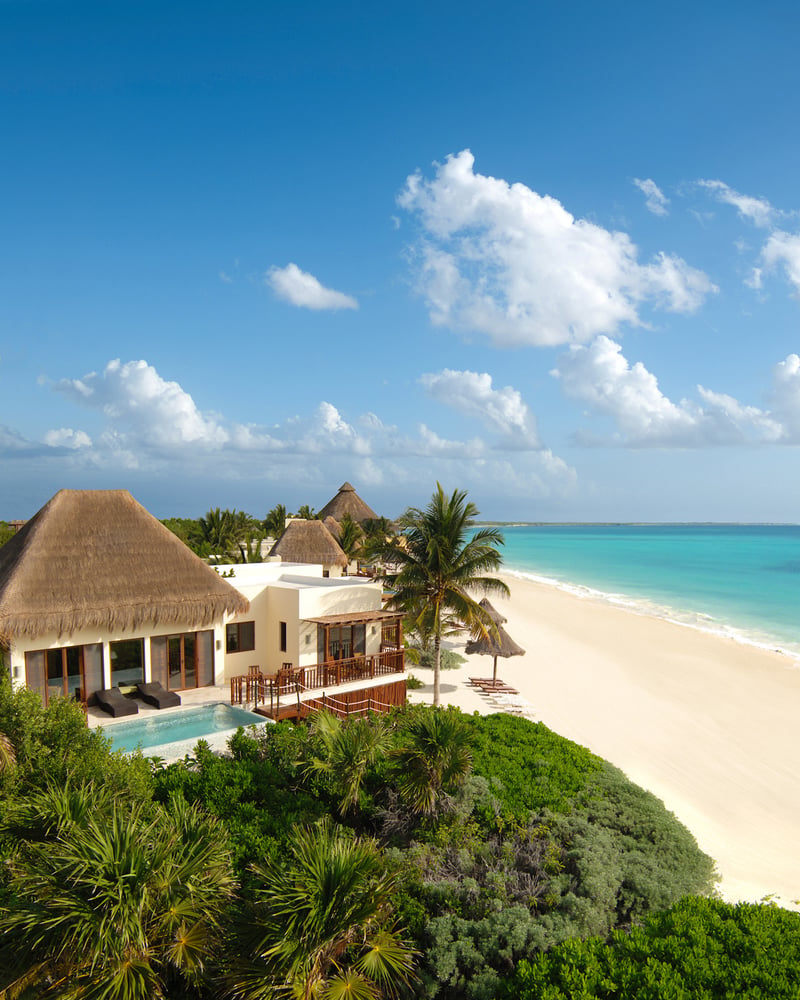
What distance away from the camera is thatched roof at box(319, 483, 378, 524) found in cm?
4278

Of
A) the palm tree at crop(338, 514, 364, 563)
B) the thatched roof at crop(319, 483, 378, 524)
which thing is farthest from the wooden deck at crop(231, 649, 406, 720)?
the thatched roof at crop(319, 483, 378, 524)

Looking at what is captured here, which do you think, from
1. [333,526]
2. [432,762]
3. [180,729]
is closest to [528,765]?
[432,762]

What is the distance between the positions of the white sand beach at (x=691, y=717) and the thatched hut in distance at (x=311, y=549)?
7074mm

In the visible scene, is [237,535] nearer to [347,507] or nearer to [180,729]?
[347,507]

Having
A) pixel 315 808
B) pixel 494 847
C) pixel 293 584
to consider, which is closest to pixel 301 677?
pixel 293 584

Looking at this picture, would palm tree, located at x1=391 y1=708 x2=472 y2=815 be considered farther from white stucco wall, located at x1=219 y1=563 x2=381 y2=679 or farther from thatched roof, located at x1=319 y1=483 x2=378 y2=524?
thatched roof, located at x1=319 y1=483 x2=378 y2=524

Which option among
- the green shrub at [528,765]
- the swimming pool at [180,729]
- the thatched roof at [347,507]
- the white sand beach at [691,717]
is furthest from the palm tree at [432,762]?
the thatched roof at [347,507]

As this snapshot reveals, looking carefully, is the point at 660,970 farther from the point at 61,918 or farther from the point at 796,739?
the point at 796,739

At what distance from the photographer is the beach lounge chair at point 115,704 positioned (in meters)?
13.8

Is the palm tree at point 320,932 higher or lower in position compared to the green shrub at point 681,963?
higher

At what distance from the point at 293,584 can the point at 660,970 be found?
1317cm

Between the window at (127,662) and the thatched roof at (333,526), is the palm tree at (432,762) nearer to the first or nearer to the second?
the window at (127,662)

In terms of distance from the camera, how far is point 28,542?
14.7 meters

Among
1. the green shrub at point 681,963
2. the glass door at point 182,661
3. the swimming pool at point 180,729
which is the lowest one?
the swimming pool at point 180,729
